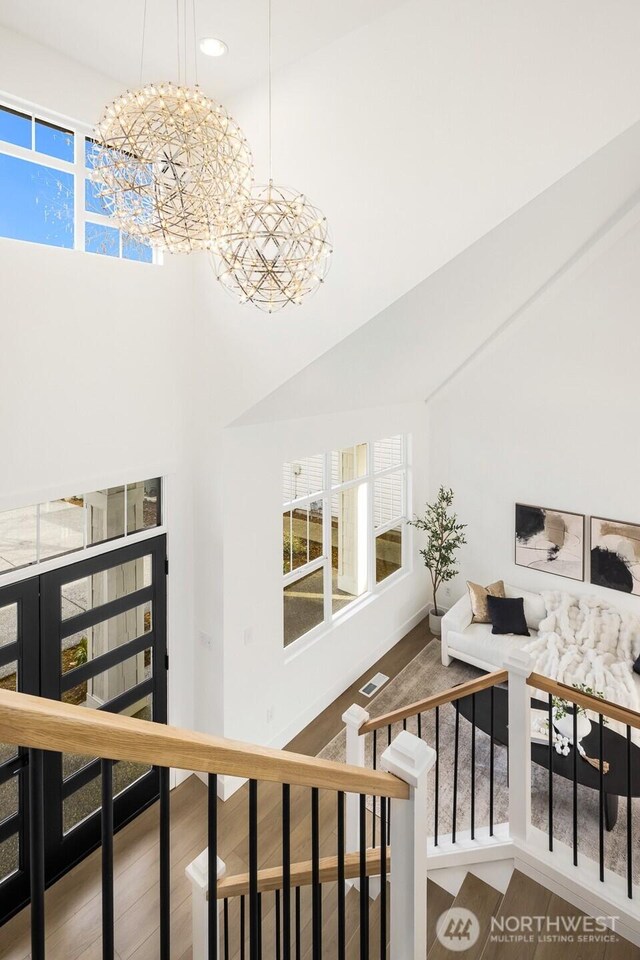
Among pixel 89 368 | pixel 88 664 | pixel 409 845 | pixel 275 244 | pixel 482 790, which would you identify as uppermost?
pixel 275 244

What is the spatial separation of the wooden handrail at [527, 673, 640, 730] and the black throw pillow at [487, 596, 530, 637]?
336cm

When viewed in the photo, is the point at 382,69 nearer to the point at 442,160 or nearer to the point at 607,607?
the point at 442,160

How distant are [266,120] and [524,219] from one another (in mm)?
1833

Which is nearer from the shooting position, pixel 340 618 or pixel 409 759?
pixel 409 759

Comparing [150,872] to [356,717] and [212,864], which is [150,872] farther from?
[212,864]

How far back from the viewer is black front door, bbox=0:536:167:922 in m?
3.38

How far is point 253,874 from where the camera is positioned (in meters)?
1.16

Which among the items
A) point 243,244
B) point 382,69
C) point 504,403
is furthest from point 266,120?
point 504,403

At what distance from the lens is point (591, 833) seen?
12.2 ft

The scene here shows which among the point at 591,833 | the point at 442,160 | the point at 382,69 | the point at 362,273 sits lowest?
the point at 591,833

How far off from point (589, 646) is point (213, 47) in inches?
232

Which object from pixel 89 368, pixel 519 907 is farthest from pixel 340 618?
pixel 89 368

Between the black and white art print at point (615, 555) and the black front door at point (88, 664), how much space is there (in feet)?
15.1

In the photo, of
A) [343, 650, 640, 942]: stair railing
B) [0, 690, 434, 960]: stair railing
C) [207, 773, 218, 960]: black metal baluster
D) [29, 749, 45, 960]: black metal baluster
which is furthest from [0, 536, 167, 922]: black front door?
[29, 749, 45, 960]: black metal baluster
